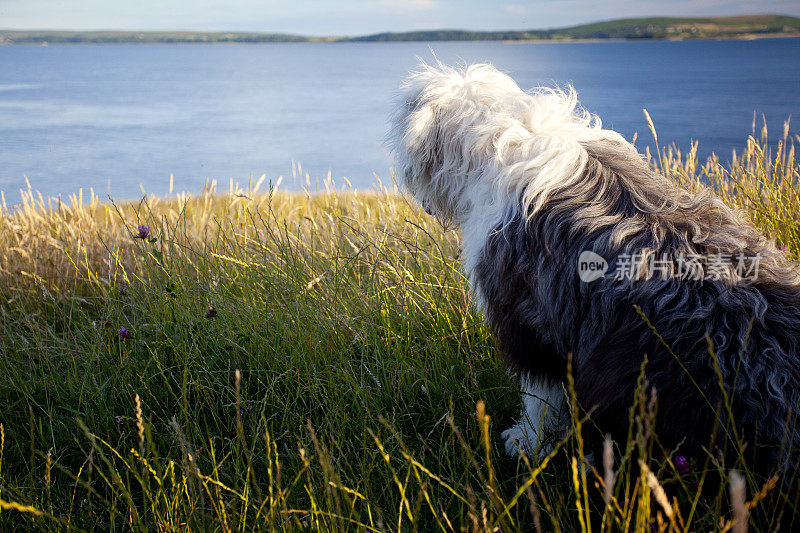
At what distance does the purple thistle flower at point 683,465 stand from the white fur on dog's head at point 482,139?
2.99 ft

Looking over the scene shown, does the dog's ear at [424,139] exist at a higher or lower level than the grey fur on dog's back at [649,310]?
higher

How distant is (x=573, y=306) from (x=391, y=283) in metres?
1.64

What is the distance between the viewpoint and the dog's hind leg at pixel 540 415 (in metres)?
2.14

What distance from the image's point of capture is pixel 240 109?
2361cm

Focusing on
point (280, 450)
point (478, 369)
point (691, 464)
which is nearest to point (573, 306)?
point (691, 464)

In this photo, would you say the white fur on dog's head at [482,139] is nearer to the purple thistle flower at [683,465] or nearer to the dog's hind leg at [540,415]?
the dog's hind leg at [540,415]

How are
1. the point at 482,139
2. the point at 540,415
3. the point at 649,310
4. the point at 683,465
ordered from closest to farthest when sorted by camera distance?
1. the point at 683,465
2. the point at 649,310
3. the point at 540,415
4. the point at 482,139

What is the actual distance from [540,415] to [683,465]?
0.70m

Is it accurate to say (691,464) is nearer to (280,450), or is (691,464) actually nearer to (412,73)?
(280,450)

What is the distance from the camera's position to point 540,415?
214 cm

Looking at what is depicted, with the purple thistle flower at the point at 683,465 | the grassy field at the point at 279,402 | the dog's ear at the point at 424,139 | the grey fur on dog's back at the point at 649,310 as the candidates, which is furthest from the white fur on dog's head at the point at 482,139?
the purple thistle flower at the point at 683,465

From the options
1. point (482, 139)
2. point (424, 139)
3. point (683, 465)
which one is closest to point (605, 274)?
point (683, 465)

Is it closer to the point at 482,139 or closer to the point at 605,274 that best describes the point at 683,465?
the point at 605,274

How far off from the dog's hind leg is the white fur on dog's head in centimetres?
70
